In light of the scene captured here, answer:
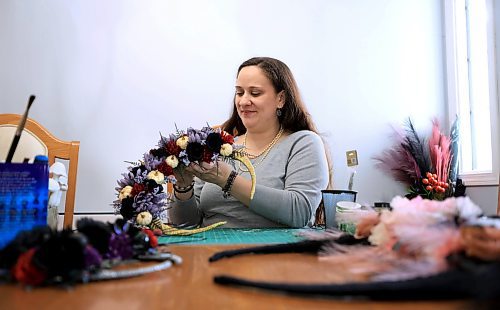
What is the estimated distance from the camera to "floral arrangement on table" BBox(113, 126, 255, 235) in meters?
1.16

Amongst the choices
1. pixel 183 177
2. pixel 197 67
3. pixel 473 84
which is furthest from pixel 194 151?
pixel 473 84

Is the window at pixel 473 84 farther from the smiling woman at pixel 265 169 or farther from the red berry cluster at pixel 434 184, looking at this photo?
the smiling woman at pixel 265 169

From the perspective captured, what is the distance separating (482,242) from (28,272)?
1.40 ft

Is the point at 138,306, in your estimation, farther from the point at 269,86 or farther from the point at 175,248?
the point at 269,86

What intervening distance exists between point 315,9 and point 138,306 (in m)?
2.57

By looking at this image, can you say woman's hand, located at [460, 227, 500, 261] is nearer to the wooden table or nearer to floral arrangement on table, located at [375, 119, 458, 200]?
the wooden table

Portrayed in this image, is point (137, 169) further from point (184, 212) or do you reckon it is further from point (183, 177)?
point (184, 212)

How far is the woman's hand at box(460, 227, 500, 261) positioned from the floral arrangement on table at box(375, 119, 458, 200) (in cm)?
201

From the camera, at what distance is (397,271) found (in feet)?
1.47

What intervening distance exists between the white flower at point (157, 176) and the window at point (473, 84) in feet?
5.39

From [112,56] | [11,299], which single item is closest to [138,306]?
[11,299]

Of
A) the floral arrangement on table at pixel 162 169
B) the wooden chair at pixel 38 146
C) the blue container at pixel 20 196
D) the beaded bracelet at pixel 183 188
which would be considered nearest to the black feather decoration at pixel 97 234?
the blue container at pixel 20 196

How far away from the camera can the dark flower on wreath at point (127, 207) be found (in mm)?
1152

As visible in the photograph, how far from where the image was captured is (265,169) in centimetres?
178
